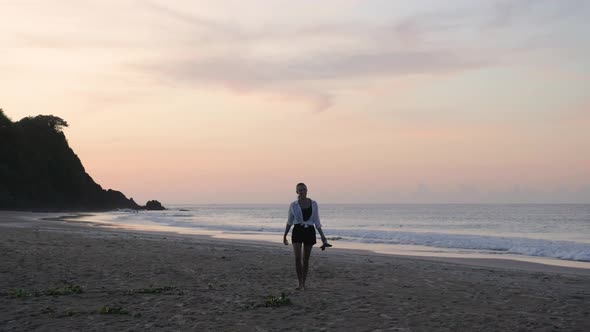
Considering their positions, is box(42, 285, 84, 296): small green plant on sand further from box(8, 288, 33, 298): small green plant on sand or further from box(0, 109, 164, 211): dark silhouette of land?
box(0, 109, 164, 211): dark silhouette of land

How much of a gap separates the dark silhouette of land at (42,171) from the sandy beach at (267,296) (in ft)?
240

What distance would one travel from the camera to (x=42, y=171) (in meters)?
92.1

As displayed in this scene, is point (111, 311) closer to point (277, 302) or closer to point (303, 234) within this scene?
point (277, 302)

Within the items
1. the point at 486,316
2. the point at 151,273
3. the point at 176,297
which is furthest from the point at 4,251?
the point at 486,316

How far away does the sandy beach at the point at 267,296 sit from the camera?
745 cm

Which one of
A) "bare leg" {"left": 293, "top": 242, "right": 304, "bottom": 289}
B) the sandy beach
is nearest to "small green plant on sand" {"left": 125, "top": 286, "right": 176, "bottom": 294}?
the sandy beach

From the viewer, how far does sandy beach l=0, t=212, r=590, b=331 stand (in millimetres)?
7445

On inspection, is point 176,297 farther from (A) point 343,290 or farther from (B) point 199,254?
(B) point 199,254

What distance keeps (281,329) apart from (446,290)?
15.4ft

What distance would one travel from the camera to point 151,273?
12.4 metres

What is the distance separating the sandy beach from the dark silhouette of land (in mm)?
73133

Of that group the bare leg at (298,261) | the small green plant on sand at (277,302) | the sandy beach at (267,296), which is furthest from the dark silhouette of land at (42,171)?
the small green plant on sand at (277,302)

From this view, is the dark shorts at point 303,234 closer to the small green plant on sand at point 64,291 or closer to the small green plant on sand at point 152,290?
the small green plant on sand at point 152,290

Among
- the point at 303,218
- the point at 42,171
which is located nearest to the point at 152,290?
the point at 303,218
